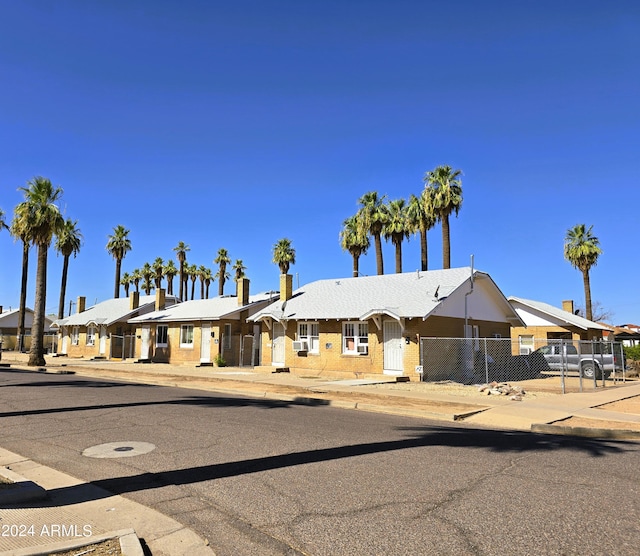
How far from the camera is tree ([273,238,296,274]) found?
6088 cm

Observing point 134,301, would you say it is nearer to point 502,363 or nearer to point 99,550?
point 502,363

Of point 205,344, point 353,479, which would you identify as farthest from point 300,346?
point 353,479

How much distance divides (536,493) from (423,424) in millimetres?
5634

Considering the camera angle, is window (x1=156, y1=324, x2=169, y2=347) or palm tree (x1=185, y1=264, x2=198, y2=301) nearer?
window (x1=156, y1=324, x2=169, y2=347)

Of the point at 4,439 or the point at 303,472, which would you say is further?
the point at 4,439

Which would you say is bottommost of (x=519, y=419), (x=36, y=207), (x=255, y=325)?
(x=519, y=419)

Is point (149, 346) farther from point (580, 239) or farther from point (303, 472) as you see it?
point (580, 239)

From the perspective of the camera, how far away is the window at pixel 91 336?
143 feet

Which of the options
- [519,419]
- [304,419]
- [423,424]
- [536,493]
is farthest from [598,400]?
[536,493]

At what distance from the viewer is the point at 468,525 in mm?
4996

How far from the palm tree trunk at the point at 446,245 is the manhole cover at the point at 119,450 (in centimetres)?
2792

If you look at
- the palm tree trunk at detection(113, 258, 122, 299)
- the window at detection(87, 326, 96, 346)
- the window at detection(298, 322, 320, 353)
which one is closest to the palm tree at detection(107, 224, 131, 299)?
the palm tree trunk at detection(113, 258, 122, 299)

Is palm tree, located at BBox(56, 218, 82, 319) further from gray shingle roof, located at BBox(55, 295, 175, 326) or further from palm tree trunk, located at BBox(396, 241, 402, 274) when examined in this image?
palm tree trunk, located at BBox(396, 241, 402, 274)

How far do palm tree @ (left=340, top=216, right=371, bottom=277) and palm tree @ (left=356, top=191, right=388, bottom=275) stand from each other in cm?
212
